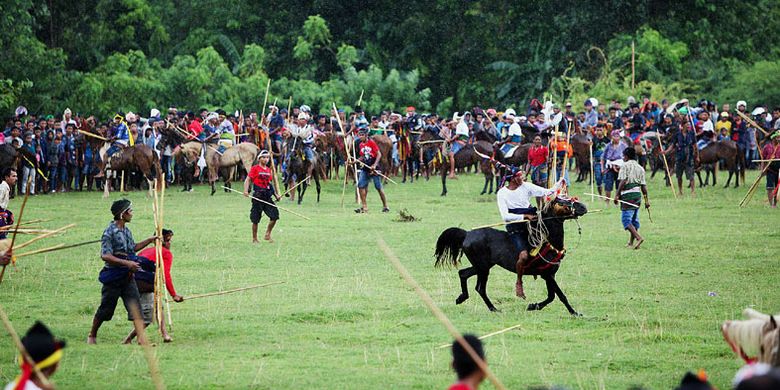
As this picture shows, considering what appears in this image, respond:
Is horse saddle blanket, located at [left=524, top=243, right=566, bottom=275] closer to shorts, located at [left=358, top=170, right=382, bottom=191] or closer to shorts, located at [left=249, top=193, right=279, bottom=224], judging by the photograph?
shorts, located at [left=249, top=193, right=279, bottom=224]

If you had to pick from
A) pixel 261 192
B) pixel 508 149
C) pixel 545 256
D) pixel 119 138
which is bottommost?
pixel 545 256

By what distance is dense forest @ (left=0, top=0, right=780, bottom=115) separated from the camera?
40594 mm

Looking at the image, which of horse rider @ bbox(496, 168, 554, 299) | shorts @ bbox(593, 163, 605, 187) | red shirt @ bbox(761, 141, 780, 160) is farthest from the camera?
shorts @ bbox(593, 163, 605, 187)

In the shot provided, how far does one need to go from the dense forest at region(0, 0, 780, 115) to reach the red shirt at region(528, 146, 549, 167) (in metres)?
15.4

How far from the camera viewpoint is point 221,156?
31.6 meters

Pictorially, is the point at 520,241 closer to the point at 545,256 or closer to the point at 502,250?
the point at 502,250

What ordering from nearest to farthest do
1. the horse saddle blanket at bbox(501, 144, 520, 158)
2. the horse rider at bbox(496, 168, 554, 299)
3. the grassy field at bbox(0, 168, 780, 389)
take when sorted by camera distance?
the grassy field at bbox(0, 168, 780, 389) < the horse rider at bbox(496, 168, 554, 299) < the horse saddle blanket at bbox(501, 144, 520, 158)

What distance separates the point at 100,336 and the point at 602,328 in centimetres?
540

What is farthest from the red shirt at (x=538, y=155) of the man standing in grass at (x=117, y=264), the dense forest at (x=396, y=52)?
the dense forest at (x=396, y=52)

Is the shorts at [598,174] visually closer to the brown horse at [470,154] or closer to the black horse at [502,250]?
the brown horse at [470,154]

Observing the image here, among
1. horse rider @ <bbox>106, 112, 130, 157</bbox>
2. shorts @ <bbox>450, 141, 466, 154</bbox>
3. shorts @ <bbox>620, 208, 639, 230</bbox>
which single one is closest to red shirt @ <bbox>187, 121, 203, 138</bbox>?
horse rider @ <bbox>106, 112, 130, 157</bbox>

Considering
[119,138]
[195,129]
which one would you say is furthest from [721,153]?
[119,138]

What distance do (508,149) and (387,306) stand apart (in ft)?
56.1

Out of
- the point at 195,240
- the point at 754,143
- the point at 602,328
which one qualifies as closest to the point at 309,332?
the point at 602,328
